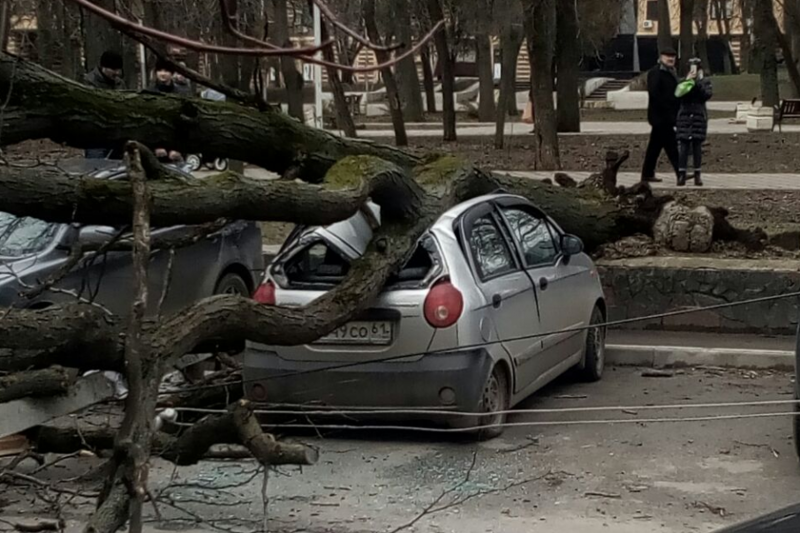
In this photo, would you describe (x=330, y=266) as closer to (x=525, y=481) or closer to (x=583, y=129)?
(x=525, y=481)

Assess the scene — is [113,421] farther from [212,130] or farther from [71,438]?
[212,130]

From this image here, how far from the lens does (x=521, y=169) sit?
2319 centimetres

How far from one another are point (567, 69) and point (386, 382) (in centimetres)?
2592

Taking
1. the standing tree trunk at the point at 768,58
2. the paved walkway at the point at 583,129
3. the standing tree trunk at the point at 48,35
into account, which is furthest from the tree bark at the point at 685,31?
the standing tree trunk at the point at 48,35

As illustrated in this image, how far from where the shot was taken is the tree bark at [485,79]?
4300 centimetres

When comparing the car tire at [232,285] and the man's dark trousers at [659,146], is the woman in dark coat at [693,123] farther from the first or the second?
the car tire at [232,285]

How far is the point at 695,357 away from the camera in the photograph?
11062mm

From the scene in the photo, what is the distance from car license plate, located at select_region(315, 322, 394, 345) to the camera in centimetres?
857

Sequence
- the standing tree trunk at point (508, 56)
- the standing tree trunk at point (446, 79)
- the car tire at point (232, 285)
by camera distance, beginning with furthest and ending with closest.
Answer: the standing tree trunk at point (508, 56) → the standing tree trunk at point (446, 79) → the car tire at point (232, 285)

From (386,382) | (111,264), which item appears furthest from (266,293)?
(111,264)

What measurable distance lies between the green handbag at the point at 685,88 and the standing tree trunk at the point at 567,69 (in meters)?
12.4

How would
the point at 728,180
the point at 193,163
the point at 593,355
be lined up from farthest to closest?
the point at 728,180 → the point at 193,163 → the point at 593,355

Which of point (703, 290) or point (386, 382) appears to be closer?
point (386, 382)

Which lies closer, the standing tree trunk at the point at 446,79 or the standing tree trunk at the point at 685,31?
the standing tree trunk at the point at 446,79
